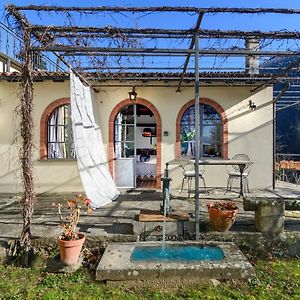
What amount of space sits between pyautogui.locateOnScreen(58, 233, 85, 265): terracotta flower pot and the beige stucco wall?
5.00 m

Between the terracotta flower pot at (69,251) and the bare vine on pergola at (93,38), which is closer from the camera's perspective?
the terracotta flower pot at (69,251)

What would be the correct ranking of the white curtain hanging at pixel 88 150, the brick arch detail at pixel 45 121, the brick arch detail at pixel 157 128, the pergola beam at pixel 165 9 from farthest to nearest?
1. the brick arch detail at pixel 157 128
2. the brick arch detail at pixel 45 121
3. the white curtain hanging at pixel 88 150
4. the pergola beam at pixel 165 9

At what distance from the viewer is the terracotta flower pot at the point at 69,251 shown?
3762 millimetres

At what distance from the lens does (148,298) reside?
10.5 feet

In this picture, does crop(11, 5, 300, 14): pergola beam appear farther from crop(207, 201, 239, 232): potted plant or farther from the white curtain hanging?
crop(207, 201, 239, 232): potted plant

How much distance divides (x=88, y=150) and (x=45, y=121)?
308 centimetres

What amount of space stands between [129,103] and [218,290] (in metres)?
6.48

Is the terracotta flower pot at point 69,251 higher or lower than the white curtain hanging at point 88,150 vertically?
lower

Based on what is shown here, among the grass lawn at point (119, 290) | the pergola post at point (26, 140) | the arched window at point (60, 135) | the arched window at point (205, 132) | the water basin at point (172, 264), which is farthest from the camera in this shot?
the arched window at point (205, 132)

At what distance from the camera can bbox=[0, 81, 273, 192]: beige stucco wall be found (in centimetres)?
866

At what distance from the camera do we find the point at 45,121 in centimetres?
866

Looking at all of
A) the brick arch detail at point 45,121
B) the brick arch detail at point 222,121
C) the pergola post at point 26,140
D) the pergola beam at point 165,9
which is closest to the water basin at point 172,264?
the pergola post at point 26,140

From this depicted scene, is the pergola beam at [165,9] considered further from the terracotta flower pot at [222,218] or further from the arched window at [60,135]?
Answer: the arched window at [60,135]

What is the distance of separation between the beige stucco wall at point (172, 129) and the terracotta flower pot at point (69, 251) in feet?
16.4
